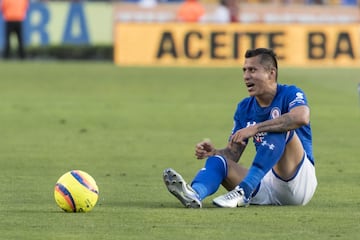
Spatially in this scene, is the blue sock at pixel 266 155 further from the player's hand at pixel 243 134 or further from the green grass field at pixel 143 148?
the green grass field at pixel 143 148

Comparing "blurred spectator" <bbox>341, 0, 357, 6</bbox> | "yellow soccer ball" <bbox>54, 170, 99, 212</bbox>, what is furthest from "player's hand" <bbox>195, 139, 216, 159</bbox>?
"blurred spectator" <bbox>341, 0, 357, 6</bbox>

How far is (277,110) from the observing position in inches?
438

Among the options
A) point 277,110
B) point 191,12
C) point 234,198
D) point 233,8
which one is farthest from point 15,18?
point 234,198

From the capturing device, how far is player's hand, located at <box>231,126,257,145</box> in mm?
10852

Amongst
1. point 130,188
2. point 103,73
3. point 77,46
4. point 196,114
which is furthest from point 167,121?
point 77,46

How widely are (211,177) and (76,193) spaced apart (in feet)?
4.04

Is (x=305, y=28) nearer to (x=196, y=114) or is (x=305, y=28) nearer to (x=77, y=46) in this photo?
(x=77, y=46)

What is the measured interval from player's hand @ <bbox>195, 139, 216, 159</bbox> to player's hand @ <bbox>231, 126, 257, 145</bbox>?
277 mm

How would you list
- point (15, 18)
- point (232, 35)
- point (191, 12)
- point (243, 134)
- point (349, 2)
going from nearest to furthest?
point (243, 134)
point (232, 35)
point (191, 12)
point (15, 18)
point (349, 2)

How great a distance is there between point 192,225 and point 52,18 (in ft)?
116

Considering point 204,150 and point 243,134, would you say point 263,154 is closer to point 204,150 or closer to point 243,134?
point 243,134

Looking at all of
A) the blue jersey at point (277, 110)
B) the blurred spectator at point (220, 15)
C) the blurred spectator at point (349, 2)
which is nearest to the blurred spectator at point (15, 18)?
the blurred spectator at point (220, 15)

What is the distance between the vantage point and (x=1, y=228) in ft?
32.0

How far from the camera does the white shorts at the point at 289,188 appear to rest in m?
11.1
